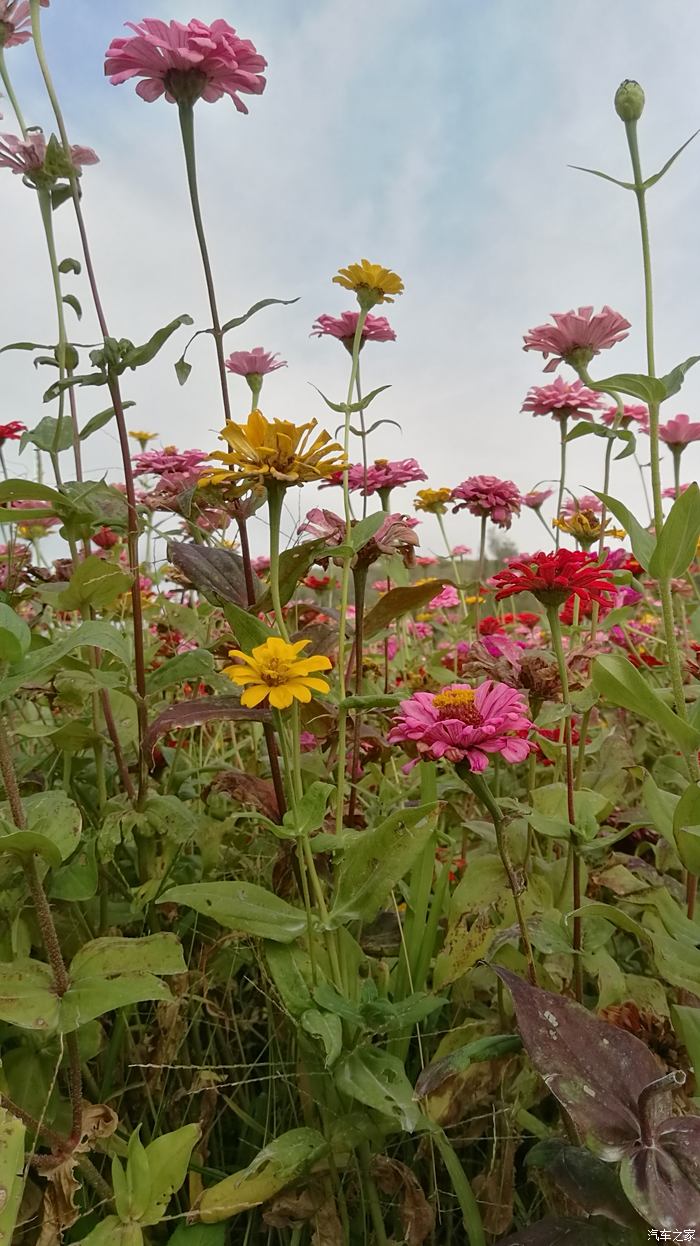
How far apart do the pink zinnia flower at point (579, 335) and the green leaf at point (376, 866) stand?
0.60 meters

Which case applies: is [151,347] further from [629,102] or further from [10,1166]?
[10,1166]

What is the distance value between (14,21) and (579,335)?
0.76m

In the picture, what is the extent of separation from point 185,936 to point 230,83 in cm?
93

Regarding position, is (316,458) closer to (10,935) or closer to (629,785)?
(10,935)

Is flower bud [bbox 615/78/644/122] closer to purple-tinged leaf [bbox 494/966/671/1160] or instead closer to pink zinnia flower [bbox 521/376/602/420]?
pink zinnia flower [bbox 521/376/602/420]

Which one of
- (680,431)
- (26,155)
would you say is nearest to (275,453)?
(26,155)

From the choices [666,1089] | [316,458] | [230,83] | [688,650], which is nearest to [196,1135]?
[666,1089]

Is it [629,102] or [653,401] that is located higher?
[629,102]

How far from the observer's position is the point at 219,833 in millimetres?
901

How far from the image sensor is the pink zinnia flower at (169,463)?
1.00 m

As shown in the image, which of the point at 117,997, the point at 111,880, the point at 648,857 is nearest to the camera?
the point at 117,997

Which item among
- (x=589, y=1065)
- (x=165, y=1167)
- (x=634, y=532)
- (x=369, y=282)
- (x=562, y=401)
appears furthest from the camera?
(x=562, y=401)

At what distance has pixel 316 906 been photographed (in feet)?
2.43

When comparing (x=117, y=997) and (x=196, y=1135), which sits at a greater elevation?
(x=117, y=997)
